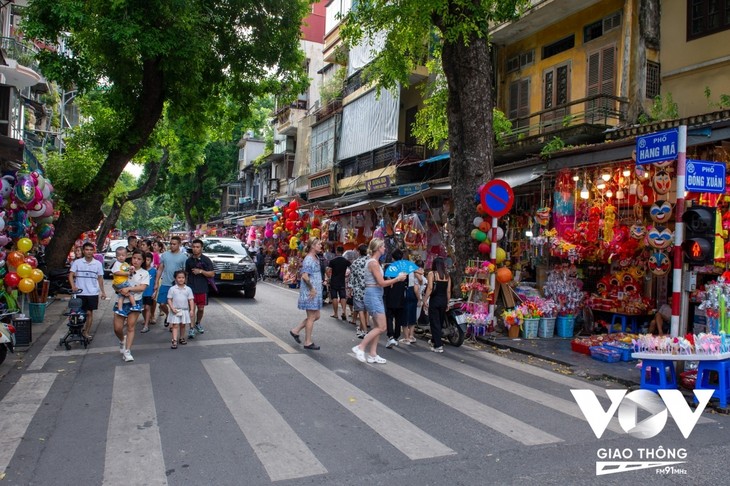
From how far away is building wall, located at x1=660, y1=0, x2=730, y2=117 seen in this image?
11477mm

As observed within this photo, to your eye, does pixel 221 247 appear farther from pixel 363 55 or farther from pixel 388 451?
pixel 388 451

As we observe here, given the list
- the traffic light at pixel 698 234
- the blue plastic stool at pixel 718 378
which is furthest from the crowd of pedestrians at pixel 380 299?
the blue plastic stool at pixel 718 378

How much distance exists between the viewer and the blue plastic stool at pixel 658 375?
6.73 metres

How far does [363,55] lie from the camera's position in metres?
22.9

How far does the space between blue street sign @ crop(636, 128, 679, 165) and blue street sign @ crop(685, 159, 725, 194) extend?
276mm

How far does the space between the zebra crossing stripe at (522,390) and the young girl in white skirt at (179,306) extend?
4055 mm

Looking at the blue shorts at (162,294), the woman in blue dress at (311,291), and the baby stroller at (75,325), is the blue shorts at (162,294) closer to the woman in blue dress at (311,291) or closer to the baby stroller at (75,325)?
the baby stroller at (75,325)

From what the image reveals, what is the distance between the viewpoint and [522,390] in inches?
267

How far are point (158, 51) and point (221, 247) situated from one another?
273 inches

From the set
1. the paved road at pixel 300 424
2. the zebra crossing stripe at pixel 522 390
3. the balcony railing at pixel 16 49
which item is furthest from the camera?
the balcony railing at pixel 16 49

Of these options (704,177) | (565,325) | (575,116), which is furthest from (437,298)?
(575,116)

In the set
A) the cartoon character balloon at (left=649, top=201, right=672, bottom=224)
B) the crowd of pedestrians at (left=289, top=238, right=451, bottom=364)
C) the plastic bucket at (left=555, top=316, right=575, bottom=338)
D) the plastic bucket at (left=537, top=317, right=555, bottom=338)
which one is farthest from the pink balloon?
the cartoon character balloon at (left=649, top=201, right=672, bottom=224)

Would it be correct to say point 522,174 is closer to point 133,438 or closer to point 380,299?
point 380,299

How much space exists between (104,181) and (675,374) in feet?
42.5
